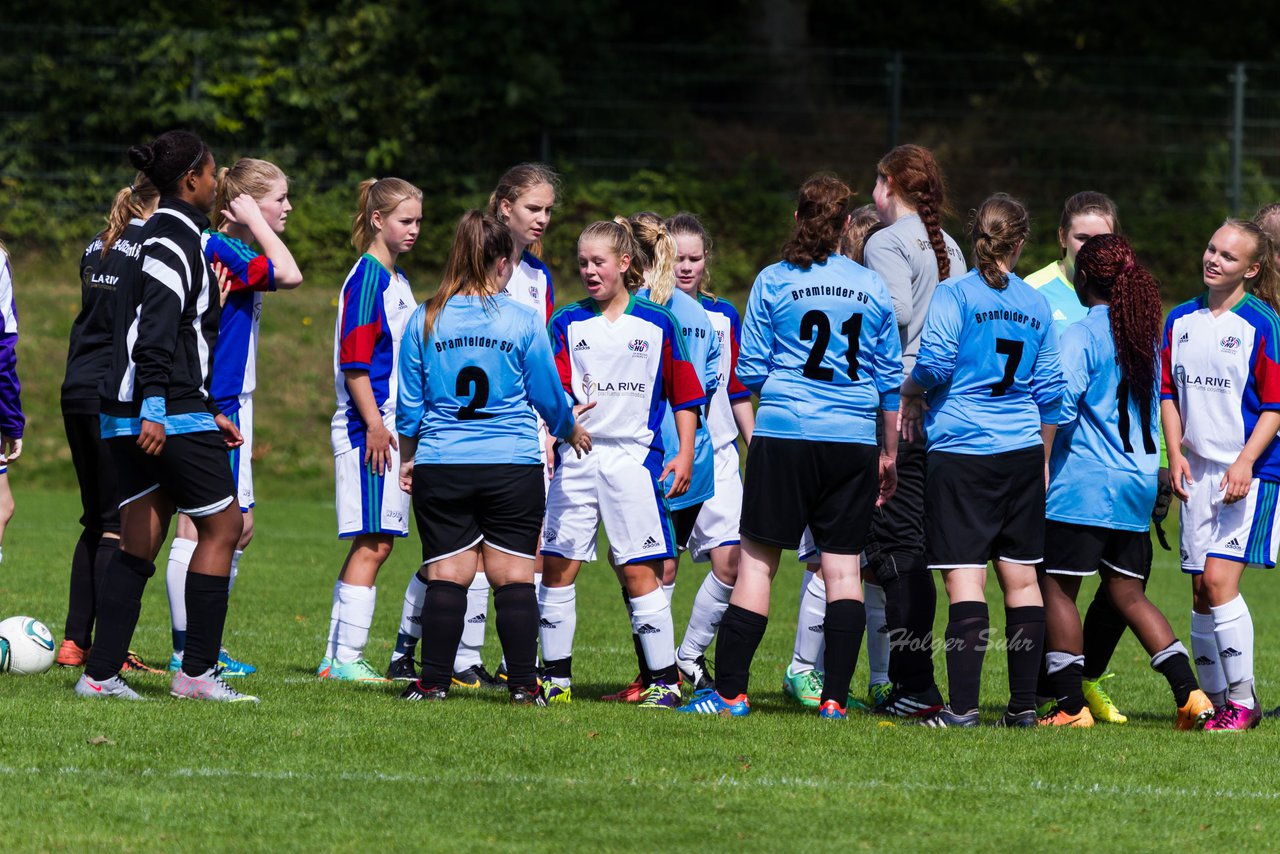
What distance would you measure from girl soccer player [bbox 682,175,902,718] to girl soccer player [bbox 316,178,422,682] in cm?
181

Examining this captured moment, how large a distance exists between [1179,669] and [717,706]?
77.8 inches

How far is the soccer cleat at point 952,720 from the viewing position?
6.84m

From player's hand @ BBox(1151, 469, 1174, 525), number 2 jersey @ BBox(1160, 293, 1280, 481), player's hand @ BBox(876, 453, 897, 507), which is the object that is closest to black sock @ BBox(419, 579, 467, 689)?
player's hand @ BBox(876, 453, 897, 507)

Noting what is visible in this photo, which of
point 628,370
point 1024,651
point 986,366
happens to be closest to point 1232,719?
point 1024,651

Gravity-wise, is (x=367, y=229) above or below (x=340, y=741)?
above

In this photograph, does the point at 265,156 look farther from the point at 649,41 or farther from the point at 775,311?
the point at 775,311

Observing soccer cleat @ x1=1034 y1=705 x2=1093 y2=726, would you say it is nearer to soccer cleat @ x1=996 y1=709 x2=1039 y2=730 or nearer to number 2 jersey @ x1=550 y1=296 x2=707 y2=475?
soccer cleat @ x1=996 y1=709 x2=1039 y2=730

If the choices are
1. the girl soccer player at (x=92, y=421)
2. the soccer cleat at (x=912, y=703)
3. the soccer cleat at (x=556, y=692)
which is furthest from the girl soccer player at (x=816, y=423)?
the girl soccer player at (x=92, y=421)

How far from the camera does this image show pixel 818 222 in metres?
6.95

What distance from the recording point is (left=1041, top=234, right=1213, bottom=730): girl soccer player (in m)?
7.00

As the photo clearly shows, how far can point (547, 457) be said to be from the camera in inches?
309

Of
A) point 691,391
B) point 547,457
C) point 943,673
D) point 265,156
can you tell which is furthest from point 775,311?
point 265,156

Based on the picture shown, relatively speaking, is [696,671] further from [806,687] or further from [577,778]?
[577,778]

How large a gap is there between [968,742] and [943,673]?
8.16 ft
